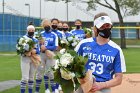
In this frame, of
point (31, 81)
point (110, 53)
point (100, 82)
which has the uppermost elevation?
point (110, 53)

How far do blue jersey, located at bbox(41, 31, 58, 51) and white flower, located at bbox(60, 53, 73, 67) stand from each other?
7.36 metres

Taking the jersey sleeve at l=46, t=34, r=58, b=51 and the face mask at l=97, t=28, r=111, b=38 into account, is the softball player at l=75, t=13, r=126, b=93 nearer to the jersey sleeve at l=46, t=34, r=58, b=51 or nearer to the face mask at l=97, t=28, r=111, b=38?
the face mask at l=97, t=28, r=111, b=38

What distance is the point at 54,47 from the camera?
12.7 meters

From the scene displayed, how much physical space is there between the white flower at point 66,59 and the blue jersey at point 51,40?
24.2 feet

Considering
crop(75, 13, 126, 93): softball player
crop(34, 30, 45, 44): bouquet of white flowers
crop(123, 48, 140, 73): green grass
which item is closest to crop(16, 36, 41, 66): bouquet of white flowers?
crop(34, 30, 45, 44): bouquet of white flowers

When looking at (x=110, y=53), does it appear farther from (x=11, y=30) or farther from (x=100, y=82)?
(x=11, y=30)

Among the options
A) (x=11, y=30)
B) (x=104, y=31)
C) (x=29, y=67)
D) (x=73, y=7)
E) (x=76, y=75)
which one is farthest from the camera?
(x=73, y=7)

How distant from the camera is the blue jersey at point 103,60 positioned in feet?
18.1

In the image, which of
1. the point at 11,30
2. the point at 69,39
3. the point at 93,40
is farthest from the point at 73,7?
the point at 93,40

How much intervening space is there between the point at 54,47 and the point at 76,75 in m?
7.61

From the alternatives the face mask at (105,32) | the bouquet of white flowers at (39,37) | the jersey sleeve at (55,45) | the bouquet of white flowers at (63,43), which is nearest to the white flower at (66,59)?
the face mask at (105,32)

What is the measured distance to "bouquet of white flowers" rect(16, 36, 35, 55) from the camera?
460 inches

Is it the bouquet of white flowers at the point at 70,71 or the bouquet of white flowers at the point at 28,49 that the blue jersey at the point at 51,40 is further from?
the bouquet of white flowers at the point at 70,71

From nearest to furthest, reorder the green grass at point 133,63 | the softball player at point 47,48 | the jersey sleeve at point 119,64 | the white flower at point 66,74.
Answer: the white flower at point 66,74, the jersey sleeve at point 119,64, the softball player at point 47,48, the green grass at point 133,63
